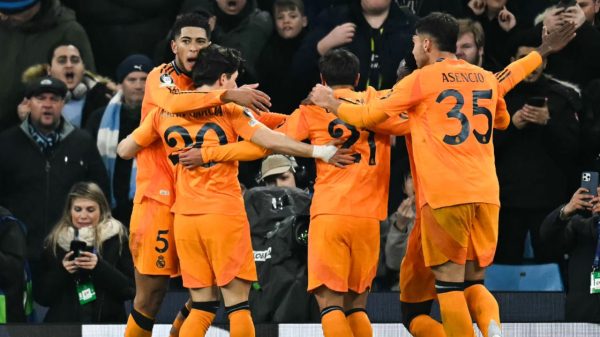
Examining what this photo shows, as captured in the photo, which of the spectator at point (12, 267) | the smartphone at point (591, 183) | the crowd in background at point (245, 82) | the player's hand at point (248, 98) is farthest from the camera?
the crowd in background at point (245, 82)

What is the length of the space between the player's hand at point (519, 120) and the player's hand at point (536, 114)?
28 mm

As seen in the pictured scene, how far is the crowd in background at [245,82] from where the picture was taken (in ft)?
40.3

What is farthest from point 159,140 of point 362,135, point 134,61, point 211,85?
point 134,61

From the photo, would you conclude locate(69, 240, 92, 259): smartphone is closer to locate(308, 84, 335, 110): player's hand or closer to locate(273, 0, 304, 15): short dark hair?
locate(308, 84, 335, 110): player's hand

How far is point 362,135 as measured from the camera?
988 cm

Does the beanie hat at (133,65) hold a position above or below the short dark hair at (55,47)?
below

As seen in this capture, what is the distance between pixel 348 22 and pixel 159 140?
137 inches

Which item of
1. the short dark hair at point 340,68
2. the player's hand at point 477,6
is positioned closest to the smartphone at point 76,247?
the short dark hair at point 340,68

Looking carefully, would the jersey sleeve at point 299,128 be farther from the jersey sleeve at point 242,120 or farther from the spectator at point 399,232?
the spectator at point 399,232

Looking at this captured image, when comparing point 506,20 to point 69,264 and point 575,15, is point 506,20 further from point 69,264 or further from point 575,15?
point 69,264

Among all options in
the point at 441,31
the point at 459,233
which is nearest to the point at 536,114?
the point at 441,31

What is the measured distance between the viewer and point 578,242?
11234 mm

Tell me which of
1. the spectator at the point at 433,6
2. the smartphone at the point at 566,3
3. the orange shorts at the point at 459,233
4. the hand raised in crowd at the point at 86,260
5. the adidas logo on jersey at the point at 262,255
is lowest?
the hand raised in crowd at the point at 86,260

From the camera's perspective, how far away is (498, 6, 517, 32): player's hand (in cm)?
1316
